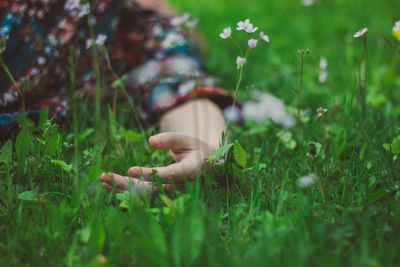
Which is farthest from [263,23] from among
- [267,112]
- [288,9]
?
[267,112]

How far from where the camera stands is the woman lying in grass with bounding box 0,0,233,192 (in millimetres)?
1093

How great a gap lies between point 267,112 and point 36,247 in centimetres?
95

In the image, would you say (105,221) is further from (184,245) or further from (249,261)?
(249,261)

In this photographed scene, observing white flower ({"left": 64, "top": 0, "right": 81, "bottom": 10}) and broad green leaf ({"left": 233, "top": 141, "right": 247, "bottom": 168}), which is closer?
broad green leaf ({"left": 233, "top": 141, "right": 247, "bottom": 168})

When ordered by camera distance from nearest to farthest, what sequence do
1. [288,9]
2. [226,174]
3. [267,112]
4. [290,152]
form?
[226,174] < [290,152] < [267,112] < [288,9]

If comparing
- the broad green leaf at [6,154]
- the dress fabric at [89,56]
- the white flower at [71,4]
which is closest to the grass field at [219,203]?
the broad green leaf at [6,154]

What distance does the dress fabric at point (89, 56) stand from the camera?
136cm

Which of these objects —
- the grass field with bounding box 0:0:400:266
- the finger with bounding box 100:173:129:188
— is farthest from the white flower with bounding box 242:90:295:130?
the finger with bounding box 100:173:129:188

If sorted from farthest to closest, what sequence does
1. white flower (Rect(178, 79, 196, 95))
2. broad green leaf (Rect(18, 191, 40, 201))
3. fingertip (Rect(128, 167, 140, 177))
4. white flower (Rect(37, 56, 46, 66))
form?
white flower (Rect(178, 79, 196, 95)) < white flower (Rect(37, 56, 46, 66)) < fingertip (Rect(128, 167, 140, 177)) < broad green leaf (Rect(18, 191, 40, 201))

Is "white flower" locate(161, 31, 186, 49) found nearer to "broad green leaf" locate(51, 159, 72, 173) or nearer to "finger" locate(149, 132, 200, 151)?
"finger" locate(149, 132, 200, 151)

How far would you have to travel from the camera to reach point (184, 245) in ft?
2.44

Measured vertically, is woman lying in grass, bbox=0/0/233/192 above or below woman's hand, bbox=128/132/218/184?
above

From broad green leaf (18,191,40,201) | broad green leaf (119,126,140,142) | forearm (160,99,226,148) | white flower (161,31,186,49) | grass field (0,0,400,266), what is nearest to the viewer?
grass field (0,0,400,266)

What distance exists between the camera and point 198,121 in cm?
145
